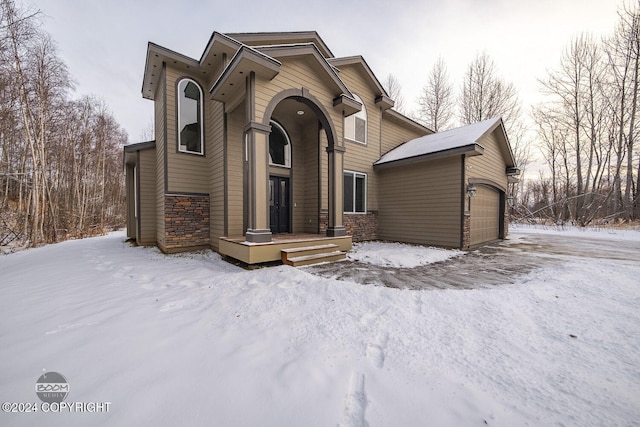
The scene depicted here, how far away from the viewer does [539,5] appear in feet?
25.8

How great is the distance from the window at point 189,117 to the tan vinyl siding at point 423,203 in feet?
21.3

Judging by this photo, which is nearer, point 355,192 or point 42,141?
point 355,192

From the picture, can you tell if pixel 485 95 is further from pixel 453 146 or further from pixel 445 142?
pixel 453 146

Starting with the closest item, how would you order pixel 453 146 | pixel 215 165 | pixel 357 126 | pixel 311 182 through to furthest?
1. pixel 215 165
2. pixel 453 146
3. pixel 311 182
4. pixel 357 126

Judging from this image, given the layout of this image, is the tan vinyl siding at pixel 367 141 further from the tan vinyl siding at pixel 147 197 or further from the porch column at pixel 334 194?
the tan vinyl siding at pixel 147 197

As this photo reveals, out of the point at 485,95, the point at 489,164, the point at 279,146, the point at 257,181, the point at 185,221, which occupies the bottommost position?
the point at 185,221

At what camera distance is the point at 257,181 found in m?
4.63

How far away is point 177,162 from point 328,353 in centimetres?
645

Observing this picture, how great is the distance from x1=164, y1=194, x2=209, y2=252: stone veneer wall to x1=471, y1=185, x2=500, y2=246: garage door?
27.8 feet

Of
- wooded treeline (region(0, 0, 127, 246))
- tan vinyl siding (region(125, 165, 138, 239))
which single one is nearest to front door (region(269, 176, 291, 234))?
tan vinyl siding (region(125, 165, 138, 239))

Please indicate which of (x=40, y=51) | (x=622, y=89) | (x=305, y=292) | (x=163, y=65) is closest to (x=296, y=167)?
(x=163, y=65)

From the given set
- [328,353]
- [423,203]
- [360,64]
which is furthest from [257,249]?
[360,64]

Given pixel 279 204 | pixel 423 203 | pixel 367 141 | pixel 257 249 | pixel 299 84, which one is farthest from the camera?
pixel 367 141

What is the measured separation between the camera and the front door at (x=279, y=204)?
23.8 ft
